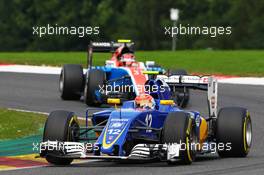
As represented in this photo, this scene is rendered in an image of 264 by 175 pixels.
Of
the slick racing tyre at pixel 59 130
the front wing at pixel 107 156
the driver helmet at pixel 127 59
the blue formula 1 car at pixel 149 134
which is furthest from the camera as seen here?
the driver helmet at pixel 127 59

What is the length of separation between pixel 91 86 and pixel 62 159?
339 inches

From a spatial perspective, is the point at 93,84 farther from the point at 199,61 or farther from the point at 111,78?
the point at 199,61

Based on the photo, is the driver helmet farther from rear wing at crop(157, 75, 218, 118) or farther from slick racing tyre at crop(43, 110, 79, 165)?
slick racing tyre at crop(43, 110, 79, 165)

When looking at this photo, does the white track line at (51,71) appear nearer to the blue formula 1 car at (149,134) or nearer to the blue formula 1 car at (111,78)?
the blue formula 1 car at (111,78)

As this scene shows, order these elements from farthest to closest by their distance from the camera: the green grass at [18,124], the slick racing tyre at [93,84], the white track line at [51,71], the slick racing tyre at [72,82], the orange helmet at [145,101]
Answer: the white track line at [51,71], the slick racing tyre at [72,82], the slick racing tyre at [93,84], the green grass at [18,124], the orange helmet at [145,101]

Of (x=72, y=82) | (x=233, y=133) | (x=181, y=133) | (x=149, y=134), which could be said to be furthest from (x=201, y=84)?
(x=72, y=82)

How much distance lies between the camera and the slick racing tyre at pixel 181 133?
500 inches

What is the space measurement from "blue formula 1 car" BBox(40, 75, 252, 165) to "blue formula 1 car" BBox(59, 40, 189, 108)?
5.37 meters

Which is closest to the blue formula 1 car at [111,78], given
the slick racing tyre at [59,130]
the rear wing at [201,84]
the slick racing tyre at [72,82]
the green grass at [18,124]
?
the slick racing tyre at [72,82]

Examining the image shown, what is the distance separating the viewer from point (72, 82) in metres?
23.2

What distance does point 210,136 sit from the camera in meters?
14.4

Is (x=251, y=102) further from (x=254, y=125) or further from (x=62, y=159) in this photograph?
(x=62, y=159)

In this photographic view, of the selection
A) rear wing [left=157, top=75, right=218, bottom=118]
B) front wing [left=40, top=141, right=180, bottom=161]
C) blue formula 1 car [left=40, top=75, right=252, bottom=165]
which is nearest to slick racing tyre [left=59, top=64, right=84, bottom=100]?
rear wing [left=157, top=75, right=218, bottom=118]

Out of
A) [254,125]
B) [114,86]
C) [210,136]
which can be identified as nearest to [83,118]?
[114,86]
